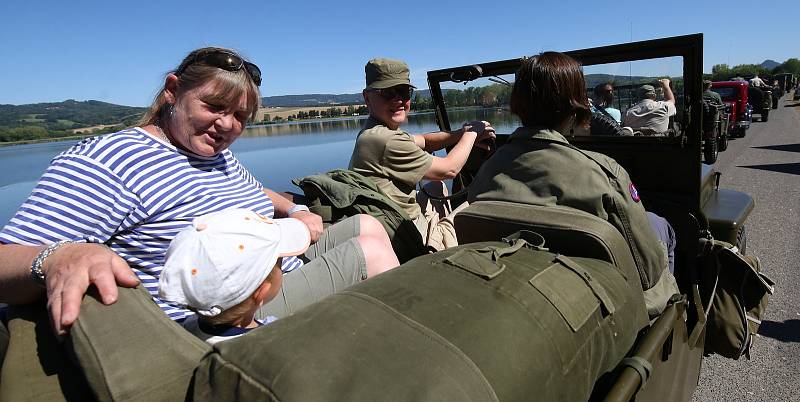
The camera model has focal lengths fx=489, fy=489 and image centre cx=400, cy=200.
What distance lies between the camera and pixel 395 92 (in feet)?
9.70

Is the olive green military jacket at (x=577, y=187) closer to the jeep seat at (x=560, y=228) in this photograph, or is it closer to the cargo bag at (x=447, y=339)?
the jeep seat at (x=560, y=228)

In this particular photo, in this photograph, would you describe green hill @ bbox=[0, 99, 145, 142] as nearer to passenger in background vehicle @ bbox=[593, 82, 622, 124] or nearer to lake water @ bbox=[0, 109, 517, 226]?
lake water @ bbox=[0, 109, 517, 226]

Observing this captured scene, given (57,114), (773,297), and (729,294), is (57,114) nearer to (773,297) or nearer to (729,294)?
(729,294)

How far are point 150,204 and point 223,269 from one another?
582 mm

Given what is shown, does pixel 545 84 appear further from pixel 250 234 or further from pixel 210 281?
pixel 210 281

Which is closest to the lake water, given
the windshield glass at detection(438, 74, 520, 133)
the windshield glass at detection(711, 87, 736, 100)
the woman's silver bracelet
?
the windshield glass at detection(438, 74, 520, 133)

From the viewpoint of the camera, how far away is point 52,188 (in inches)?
55.5

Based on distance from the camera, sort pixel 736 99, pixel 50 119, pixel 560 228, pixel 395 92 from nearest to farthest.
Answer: pixel 560 228
pixel 395 92
pixel 50 119
pixel 736 99

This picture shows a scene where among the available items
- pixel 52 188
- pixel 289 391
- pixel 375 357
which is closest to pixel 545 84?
pixel 375 357

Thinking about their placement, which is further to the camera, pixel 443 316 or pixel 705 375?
pixel 705 375

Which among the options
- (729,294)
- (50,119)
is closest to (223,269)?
(729,294)

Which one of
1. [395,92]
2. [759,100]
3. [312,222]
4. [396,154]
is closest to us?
[312,222]

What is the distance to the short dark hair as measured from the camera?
6.78 feet

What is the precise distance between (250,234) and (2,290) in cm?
68
